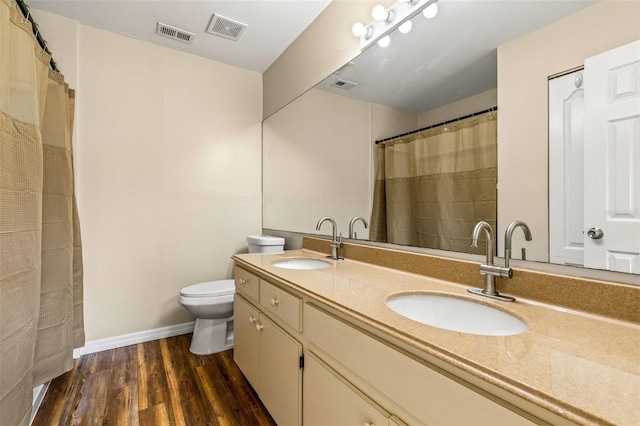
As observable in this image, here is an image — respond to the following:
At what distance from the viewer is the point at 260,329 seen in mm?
1490

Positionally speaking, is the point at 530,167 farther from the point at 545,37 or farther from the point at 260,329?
the point at 260,329

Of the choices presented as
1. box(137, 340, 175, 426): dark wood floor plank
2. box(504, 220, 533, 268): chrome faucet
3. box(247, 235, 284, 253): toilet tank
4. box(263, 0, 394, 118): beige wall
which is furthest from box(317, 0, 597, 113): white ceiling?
box(137, 340, 175, 426): dark wood floor plank

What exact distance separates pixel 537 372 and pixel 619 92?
0.83 m

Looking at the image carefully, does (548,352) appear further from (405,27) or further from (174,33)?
(174,33)

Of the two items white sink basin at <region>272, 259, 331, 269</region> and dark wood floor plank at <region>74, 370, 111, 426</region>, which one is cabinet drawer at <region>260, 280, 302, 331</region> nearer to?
white sink basin at <region>272, 259, 331, 269</region>

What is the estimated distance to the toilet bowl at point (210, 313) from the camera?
206 cm

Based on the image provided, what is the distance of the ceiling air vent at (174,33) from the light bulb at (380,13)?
1494mm

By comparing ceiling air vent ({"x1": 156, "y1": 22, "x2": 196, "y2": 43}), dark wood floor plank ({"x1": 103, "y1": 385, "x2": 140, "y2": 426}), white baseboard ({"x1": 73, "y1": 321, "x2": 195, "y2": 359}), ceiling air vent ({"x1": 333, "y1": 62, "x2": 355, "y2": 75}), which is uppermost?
ceiling air vent ({"x1": 156, "y1": 22, "x2": 196, "y2": 43})

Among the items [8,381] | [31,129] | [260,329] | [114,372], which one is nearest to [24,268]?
[8,381]

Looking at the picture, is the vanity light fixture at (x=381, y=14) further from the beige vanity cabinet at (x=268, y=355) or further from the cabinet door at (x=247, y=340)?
the cabinet door at (x=247, y=340)

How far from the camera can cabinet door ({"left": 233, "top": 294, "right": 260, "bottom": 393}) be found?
1.56 metres

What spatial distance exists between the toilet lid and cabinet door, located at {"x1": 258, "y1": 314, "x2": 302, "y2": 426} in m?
0.73

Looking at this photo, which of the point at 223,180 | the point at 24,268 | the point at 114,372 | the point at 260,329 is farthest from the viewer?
the point at 223,180

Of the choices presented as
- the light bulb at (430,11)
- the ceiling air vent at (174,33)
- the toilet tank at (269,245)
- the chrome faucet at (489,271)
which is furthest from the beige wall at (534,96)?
the ceiling air vent at (174,33)
